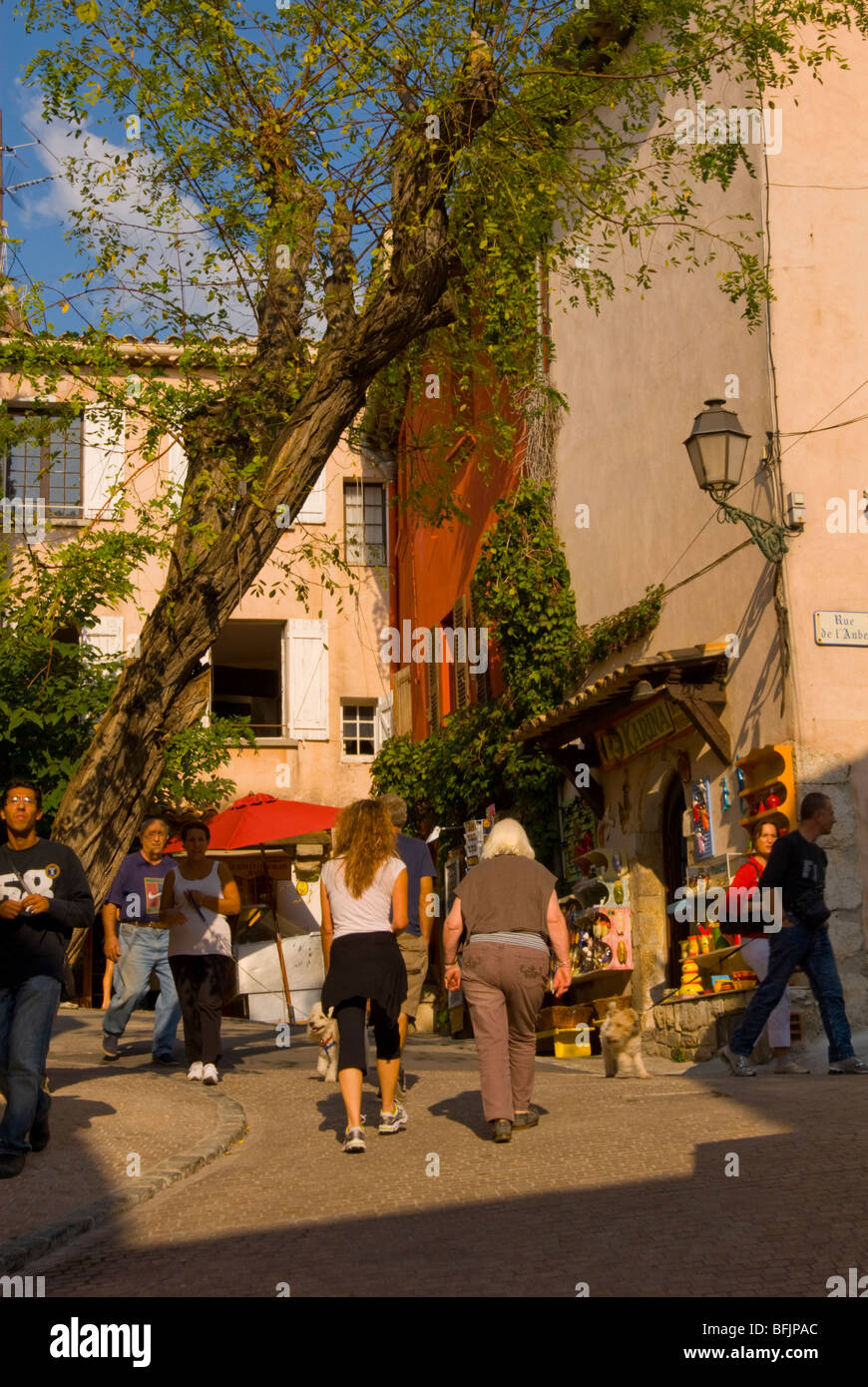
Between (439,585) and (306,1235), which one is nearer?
(306,1235)

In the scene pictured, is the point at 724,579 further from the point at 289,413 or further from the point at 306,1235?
the point at 306,1235

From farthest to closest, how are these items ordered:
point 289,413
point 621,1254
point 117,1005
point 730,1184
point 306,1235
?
point 117,1005 → point 289,413 → point 730,1184 → point 306,1235 → point 621,1254

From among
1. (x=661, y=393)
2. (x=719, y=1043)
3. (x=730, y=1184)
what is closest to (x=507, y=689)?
(x=661, y=393)

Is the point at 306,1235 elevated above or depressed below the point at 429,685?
below

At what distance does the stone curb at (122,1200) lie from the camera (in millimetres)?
5922

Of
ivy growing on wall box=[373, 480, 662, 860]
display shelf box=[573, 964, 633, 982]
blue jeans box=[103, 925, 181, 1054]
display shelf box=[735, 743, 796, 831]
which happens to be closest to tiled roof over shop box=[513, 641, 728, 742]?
display shelf box=[735, 743, 796, 831]

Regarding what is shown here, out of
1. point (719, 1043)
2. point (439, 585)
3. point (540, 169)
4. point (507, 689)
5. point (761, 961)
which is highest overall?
point (540, 169)

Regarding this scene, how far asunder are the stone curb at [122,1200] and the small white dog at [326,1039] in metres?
1.39

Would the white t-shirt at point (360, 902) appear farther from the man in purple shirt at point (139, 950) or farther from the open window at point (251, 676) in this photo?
the open window at point (251, 676)

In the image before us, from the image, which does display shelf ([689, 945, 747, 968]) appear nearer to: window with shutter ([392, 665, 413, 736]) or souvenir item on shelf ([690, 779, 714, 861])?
souvenir item on shelf ([690, 779, 714, 861])

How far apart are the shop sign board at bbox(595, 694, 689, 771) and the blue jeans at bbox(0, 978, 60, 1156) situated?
762cm

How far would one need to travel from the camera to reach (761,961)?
11.3m

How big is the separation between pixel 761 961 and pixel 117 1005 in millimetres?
4913

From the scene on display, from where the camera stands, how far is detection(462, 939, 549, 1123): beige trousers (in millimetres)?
8148
